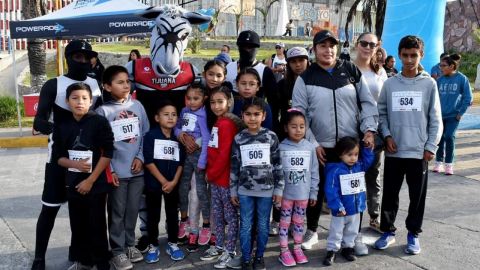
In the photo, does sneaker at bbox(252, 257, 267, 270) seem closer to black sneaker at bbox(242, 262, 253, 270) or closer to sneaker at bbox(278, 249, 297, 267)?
black sneaker at bbox(242, 262, 253, 270)

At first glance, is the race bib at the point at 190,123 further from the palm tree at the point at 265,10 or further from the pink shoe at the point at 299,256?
the palm tree at the point at 265,10

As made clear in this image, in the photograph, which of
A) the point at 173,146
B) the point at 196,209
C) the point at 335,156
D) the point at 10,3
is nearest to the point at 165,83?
the point at 173,146

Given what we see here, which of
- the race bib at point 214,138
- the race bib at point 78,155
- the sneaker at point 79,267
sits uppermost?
the race bib at point 214,138

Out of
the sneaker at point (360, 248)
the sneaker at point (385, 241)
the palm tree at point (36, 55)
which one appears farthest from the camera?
the palm tree at point (36, 55)

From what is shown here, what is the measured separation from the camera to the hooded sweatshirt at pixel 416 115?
14.2ft

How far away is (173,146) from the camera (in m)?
4.28

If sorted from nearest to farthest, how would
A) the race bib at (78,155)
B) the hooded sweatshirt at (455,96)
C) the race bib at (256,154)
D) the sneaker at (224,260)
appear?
the race bib at (78,155)
the race bib at (256,154)
the sneaker at (224,260)
the hooded sweatshirt at (455,96)

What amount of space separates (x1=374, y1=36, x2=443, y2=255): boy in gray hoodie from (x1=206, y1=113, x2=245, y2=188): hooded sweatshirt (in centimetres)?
137

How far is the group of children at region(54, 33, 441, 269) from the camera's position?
153 inches

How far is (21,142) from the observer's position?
10008mm

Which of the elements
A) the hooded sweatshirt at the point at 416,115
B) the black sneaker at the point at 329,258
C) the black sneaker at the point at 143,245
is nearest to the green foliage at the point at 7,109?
the black sneaker at the point at 143,245

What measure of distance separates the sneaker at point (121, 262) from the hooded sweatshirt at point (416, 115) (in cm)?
255

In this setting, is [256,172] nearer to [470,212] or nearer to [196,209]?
[196,209]

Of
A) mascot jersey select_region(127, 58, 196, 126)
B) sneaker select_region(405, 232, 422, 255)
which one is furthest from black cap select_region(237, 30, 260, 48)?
sneaker select_region(405, 232, 422, 255)
